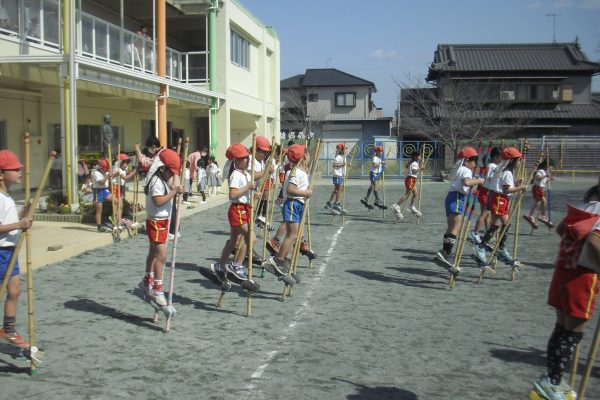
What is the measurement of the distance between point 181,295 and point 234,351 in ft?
7.17

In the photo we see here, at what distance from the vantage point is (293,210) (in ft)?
25.2

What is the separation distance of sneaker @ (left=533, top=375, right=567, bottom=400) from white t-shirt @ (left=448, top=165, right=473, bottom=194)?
4957mm

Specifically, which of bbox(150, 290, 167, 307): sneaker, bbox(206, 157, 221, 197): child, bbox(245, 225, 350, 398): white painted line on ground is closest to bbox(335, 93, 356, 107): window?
bbox(206, 157, 221, 197): child

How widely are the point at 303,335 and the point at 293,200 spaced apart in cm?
241

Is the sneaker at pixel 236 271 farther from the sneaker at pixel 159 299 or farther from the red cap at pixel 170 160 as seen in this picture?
the red cap at pixel 170 160

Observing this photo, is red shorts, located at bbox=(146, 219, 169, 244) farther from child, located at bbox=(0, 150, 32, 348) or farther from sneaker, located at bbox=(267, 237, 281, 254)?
sneaker, located at bbox=(267, 237, 281, 254)

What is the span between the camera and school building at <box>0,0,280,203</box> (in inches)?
547

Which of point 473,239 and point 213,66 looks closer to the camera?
point 473,239

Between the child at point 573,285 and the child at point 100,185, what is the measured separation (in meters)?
9.28

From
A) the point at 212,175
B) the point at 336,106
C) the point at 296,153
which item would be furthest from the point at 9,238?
the point at 336,106

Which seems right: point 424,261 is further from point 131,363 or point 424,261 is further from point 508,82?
point 508,82

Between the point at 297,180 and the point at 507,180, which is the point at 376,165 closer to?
the point at 507,180

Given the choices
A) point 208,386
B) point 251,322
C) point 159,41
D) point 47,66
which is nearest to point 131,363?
point 208,386

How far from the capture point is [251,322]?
6.17 m
